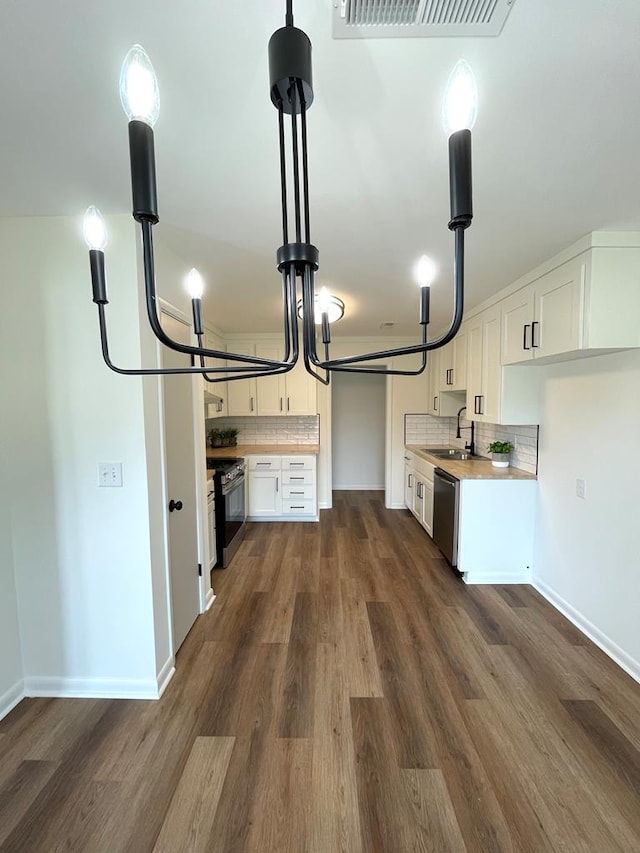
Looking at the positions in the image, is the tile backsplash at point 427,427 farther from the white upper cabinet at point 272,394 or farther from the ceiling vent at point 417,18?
the ceiling vent at point 417,18

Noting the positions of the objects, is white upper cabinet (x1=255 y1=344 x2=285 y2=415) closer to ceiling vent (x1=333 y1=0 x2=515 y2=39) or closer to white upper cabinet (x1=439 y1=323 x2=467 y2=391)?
white upper cabinet (x1=439 y1=323 x2=467 y2=391)

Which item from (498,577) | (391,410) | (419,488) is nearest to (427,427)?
(391,410)

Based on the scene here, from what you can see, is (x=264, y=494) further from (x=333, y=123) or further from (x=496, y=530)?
(x=333, y=123)

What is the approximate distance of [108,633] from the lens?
1828 mm

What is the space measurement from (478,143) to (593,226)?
1.07 metres

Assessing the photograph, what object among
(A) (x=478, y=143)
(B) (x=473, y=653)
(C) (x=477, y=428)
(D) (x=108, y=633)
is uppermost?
(A) (x=478, y=143)

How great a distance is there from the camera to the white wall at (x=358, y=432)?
6133 millimetres

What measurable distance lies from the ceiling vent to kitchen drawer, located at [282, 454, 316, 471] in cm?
379

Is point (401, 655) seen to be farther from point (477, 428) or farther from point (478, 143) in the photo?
point (477, 428)

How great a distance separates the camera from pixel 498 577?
3.04m

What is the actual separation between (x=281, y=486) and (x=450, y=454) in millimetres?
2067

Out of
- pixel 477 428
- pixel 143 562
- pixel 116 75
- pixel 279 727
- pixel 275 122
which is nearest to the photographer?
pixel 116 75

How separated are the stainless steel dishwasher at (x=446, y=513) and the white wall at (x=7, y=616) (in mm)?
3009

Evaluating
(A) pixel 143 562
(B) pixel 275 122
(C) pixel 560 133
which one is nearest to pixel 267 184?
(B) pixel 275 122
